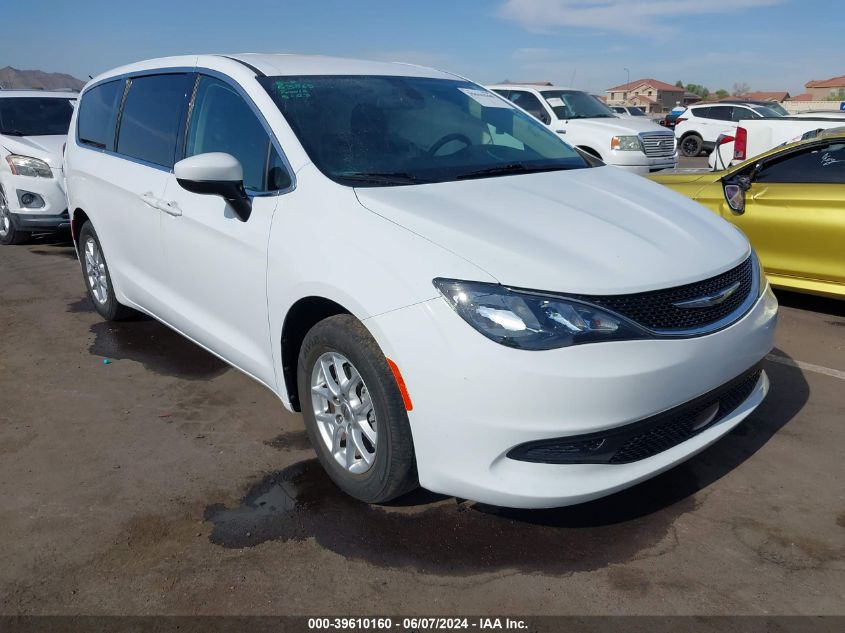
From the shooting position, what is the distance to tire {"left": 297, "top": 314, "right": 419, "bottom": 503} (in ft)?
8.54

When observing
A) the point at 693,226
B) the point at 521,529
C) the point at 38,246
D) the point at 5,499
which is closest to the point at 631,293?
the point at 693,226

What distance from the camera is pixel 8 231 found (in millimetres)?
8375

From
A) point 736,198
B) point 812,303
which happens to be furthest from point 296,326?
point 812,303

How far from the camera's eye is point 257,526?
9.48ft

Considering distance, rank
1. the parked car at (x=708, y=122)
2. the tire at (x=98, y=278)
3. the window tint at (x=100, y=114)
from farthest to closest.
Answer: the parked car at (x=708, y=122)
the tire at (x=98, y=278)
the window tint at (x=100, y=114)

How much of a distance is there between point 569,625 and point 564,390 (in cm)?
76

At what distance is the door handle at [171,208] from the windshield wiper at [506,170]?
148 cm

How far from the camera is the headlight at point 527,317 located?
2352 mm

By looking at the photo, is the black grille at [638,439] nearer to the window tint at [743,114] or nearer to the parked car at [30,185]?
the parked car at [30,185]

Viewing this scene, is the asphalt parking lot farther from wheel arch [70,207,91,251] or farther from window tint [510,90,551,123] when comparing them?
window tint [510,90,551,123]

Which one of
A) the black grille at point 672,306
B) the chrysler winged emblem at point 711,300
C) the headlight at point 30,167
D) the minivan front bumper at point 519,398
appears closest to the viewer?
the minivan front bumper at point 519,398

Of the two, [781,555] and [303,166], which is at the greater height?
[303,166]

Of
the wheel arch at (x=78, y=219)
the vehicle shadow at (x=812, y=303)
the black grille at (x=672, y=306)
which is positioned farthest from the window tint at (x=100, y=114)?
the vehicle shadow at (x=812, y=303)

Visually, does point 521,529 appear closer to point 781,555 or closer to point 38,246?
point 781,555
